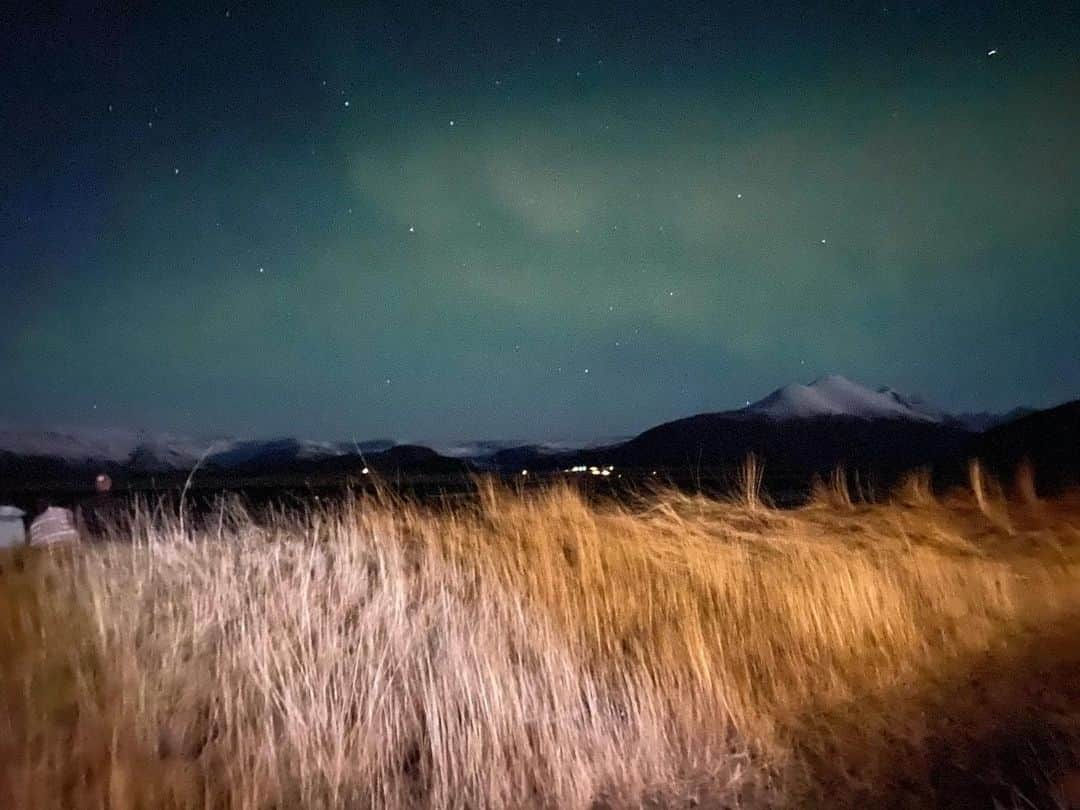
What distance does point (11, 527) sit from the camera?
40.2ft

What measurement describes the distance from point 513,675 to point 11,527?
840cm

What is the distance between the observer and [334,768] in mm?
5012

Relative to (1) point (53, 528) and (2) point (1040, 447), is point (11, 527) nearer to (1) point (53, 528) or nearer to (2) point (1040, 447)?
(1) point (53, 528)

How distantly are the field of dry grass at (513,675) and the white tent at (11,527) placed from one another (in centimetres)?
243

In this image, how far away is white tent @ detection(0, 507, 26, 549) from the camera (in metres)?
11.8

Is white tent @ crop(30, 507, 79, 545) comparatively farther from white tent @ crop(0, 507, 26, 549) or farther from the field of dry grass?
the field of dry grass

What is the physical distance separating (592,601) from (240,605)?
2.91 meters

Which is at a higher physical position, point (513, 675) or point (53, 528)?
point (53, 528)

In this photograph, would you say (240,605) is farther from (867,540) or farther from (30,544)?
(867,540)

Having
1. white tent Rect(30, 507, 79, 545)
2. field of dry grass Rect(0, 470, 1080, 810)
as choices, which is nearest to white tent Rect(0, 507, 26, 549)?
white tent Rect(30, 507, 79, 545)

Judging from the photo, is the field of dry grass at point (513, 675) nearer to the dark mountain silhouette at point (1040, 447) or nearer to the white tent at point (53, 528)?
the white tent at point (53, 528)

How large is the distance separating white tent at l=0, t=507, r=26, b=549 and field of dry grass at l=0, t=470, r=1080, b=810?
7.97 ft

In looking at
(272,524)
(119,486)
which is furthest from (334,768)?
(119,486)

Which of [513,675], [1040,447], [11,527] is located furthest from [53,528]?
[1040,447]
